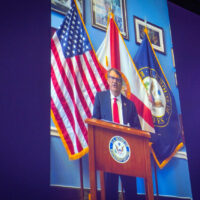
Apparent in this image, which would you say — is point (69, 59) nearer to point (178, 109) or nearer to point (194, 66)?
point (178, 109)

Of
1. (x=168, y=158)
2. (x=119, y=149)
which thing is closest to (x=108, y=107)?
(x=119, y=149)

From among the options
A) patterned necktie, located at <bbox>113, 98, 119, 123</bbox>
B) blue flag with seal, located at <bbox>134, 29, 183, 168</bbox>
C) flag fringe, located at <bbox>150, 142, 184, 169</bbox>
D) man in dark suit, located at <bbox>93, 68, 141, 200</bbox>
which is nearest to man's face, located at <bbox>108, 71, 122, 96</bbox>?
man in dark suit, located at <bbox>93, 68, 141, 200</bbox>

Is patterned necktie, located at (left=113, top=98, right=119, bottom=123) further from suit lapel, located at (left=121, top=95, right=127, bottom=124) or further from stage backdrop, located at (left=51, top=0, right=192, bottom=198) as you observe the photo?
stage backdrop, located at (left=51, top=0, right=192, bottom=198)

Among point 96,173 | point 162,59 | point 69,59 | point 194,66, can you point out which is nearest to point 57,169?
point 96,173

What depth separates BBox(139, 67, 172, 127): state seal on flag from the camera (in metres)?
4.26

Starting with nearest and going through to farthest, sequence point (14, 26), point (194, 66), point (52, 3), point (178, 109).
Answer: point (14, 26)
point (52, 3)
point (178, 109)
point (194, 66)

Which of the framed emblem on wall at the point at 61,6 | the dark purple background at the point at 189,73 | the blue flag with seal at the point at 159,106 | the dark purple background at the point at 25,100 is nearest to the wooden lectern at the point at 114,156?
the dark purple background at the point at 25,100

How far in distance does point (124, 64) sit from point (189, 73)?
1131 millimetres

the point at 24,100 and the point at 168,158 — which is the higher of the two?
the point at 24,100

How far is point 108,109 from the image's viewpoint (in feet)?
12.1

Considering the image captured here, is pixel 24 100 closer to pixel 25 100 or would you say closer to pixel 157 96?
pixel 25 100

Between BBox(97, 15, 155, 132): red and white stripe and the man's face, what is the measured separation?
0.15 meters

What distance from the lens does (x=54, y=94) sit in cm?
356

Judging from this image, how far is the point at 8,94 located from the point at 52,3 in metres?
1.19
